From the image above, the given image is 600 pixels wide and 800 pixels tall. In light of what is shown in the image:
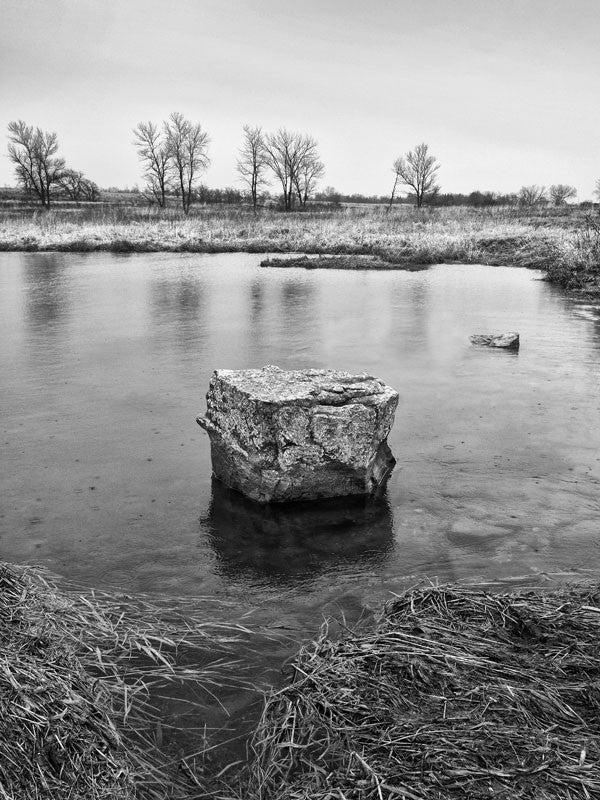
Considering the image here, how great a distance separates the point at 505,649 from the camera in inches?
141

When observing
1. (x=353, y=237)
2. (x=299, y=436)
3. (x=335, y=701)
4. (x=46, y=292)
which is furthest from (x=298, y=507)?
(x=353, y=237)

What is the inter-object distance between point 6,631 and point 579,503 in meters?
4.65

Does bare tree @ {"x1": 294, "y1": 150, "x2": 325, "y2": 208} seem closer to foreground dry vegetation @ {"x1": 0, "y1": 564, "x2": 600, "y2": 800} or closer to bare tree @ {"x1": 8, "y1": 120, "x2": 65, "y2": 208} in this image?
bare tree @ {"x1": 8, "y1": 120, "x2": 65, "y2": 208}

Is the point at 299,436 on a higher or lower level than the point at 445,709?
higher

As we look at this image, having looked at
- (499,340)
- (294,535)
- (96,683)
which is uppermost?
(499,340)

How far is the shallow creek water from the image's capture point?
4.82 m

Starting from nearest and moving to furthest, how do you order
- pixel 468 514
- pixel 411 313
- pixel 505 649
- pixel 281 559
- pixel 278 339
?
pixel 505 649
pixel 281 559
pixel 468 514
pixel 278 339
pixel 411 313

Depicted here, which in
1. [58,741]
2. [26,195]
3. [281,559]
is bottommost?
[281,559]

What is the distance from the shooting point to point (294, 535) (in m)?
5.36

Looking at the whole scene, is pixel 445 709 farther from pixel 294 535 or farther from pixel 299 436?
pixel 299 436

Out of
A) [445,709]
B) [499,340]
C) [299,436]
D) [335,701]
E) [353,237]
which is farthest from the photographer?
[353,237]

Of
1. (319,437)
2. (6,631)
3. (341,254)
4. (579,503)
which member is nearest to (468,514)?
(579,503)

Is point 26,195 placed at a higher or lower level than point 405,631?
higher

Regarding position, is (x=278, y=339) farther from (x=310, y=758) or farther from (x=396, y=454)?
(x=310, y=758)
